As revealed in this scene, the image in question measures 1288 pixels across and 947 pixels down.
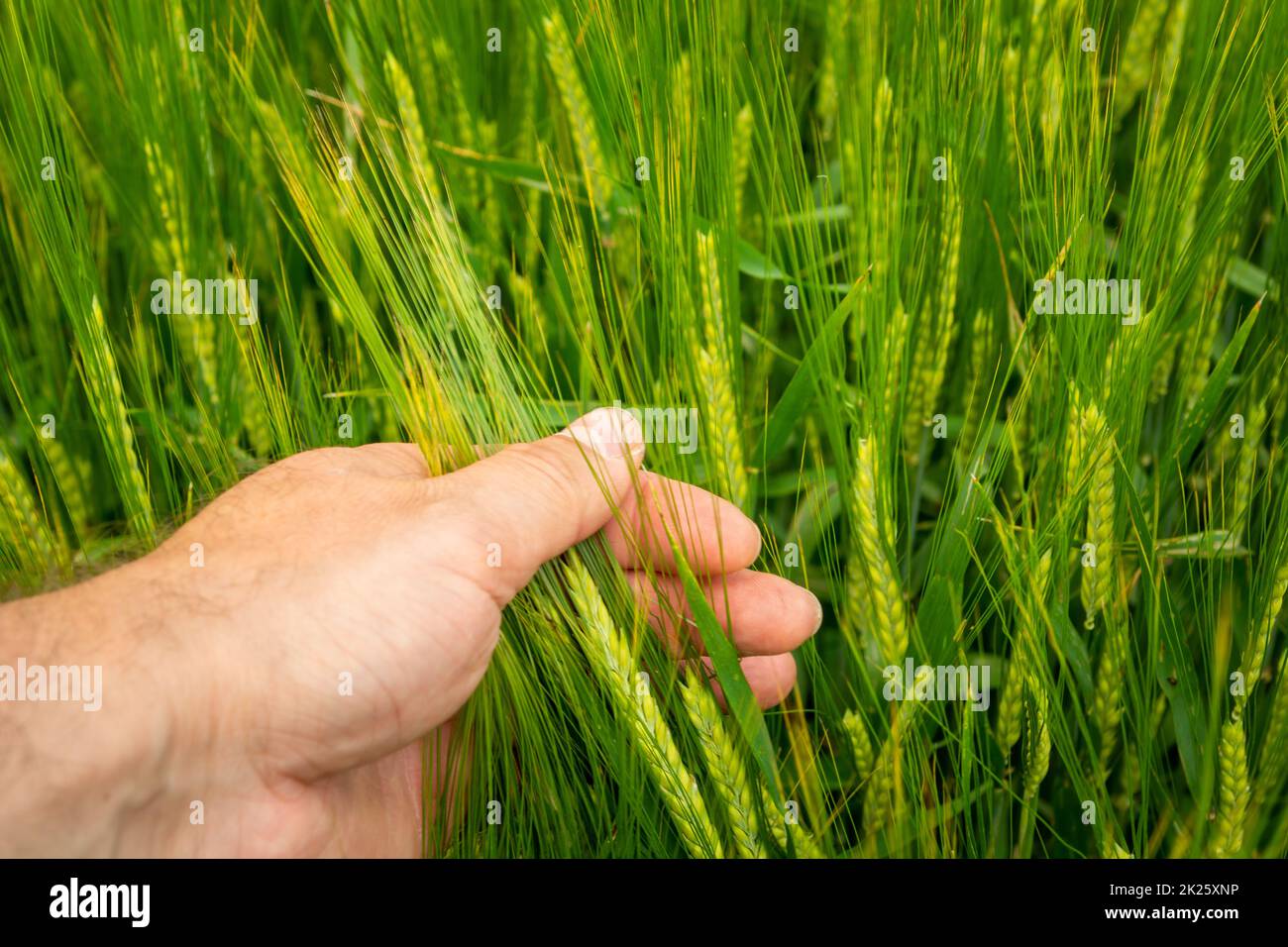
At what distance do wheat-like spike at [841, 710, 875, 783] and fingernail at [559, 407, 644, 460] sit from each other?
0.27m

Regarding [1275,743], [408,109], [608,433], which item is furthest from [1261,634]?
[408,109]

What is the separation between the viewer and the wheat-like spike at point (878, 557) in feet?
2.36

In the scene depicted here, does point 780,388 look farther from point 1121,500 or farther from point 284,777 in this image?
point 284,777

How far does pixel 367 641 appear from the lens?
0.75m

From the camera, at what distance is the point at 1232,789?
0.75 meters

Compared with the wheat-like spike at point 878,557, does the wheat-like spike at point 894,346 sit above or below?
above

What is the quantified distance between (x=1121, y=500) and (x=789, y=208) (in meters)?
0.40

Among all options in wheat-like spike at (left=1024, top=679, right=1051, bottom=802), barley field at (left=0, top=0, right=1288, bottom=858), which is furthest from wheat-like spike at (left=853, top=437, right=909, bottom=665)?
wheat-like spike at (left=1024, top=679, right=1051, bottom=802)

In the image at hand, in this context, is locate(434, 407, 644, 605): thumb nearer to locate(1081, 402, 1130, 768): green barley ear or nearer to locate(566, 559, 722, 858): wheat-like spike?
locate(566, 559, 722, 858): wheat-like spike

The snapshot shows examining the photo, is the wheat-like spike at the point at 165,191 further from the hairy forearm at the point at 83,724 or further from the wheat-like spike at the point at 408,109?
the hairy forearm at the point at 83,724

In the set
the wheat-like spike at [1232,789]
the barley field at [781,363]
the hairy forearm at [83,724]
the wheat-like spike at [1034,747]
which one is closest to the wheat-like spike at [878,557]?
the barley field at [781,363]

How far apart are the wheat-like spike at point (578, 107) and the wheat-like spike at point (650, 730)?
0.36m

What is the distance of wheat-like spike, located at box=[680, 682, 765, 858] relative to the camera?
2.41 ft
